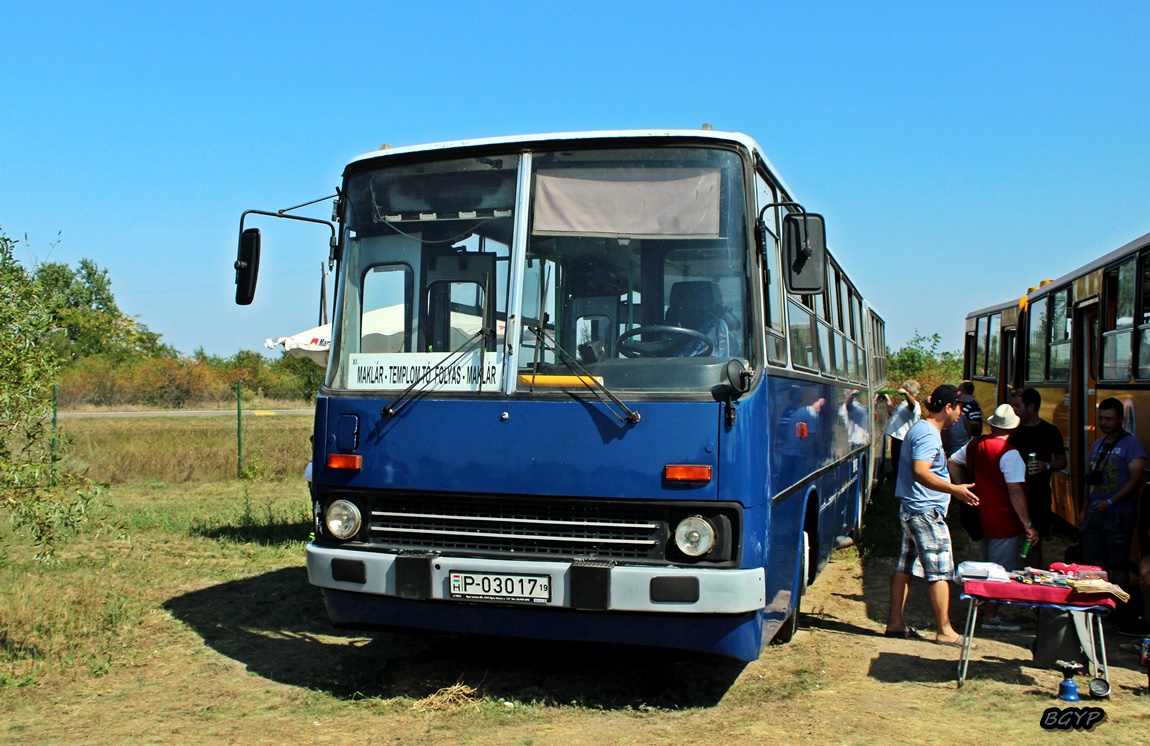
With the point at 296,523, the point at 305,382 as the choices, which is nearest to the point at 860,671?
the point at 296,523

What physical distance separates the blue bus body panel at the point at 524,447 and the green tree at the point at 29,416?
185 cm

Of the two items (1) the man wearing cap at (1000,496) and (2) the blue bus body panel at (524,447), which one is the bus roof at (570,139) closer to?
(2) the blue bus body panel at (524,447)

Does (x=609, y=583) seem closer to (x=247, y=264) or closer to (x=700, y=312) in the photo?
(x=700, y=312)

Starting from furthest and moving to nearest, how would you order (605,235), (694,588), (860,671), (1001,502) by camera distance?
(1001,502)
(860,671)
(605,235)
(694,588)

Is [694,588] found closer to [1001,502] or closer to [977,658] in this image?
[977,658]

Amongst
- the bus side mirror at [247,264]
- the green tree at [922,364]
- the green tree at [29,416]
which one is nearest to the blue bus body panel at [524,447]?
the bus side mirror at [247,264]

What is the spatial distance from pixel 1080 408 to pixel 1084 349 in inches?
26.3

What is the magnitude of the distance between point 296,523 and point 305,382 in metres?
36.6

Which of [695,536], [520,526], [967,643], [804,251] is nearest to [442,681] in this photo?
[520,526]

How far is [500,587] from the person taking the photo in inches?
211

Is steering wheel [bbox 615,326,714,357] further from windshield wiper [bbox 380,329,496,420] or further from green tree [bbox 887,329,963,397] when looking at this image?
green tree [bbox 887,329,963,397]

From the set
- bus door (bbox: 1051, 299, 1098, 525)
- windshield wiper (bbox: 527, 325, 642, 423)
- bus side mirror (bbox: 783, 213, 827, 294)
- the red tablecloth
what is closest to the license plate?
windshield wiper (bbox: 527, 325, 642, 423)

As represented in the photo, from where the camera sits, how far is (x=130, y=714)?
5809 mm

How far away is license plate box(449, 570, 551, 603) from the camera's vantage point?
5.28 meters
